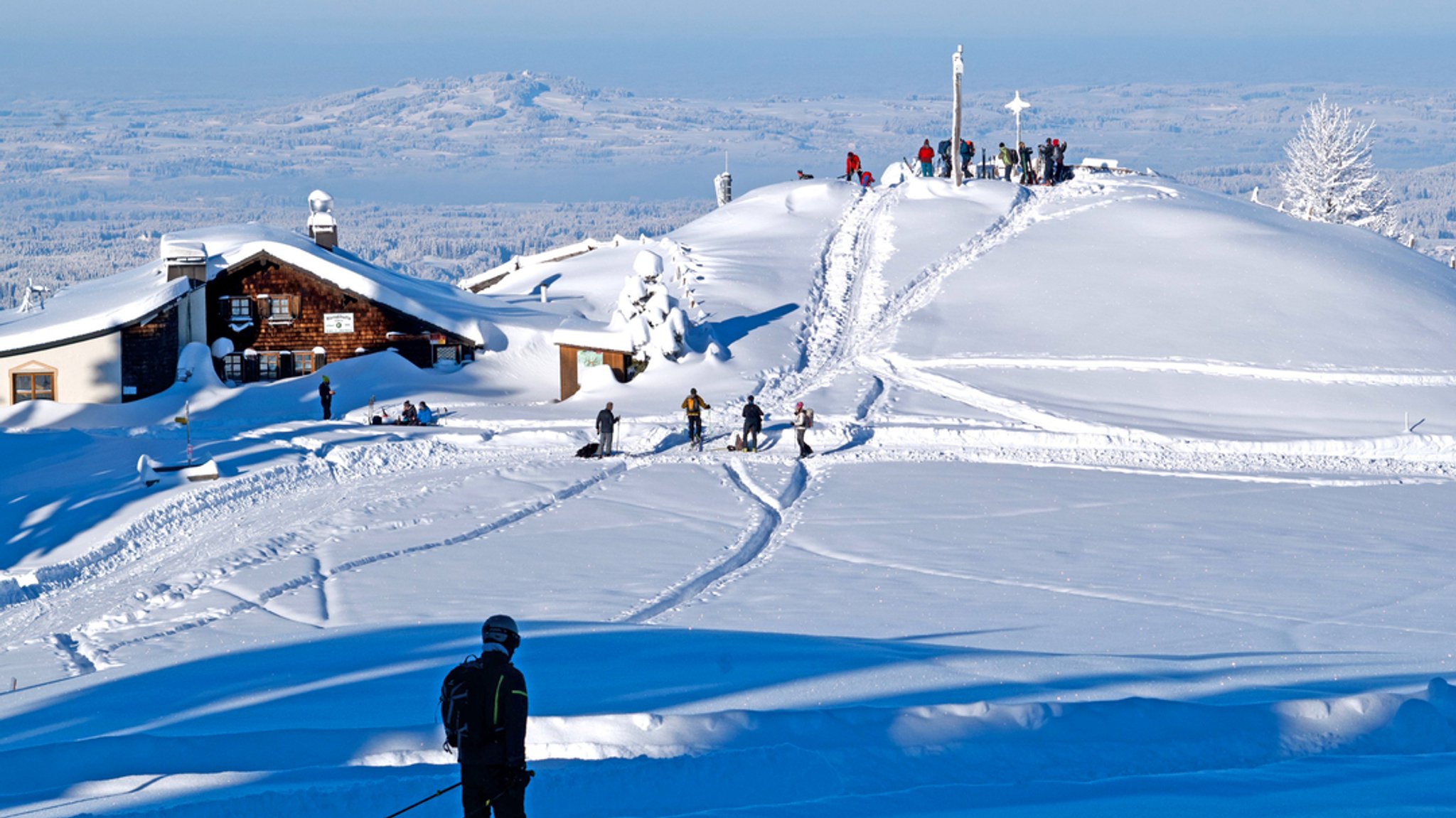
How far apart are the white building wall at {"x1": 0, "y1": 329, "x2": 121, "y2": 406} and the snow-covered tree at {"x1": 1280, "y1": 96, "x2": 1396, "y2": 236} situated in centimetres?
5137

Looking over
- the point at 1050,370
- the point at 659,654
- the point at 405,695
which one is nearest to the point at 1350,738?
the point at 659,654

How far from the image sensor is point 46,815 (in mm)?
7391

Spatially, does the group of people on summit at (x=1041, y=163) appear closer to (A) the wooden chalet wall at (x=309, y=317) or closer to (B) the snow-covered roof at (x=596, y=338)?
(B) the snow-covered roof at (x=596, y=338)

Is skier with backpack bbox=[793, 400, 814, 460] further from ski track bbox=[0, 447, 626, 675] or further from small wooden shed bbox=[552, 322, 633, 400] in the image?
small wooden shed bbox=[552, 322, 633, 400]

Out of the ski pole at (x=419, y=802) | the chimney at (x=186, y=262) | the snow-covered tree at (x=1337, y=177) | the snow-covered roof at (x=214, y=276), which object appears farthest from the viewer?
the snow-covered tree at (x=1337, y=177)

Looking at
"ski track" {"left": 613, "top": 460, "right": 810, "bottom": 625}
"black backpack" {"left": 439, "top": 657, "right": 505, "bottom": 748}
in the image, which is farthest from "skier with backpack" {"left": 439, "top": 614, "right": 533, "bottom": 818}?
"ski track" {"left": 613, "top": 460, "right": 810, "bottom": 625}

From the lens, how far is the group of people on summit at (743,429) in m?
25.1

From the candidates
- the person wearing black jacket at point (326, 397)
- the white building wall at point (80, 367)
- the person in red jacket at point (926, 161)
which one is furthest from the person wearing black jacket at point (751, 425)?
the person in red jacket at point (926, 161)

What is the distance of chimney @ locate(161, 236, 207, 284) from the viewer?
35594 mm

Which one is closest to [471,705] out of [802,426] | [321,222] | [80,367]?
[802,426]

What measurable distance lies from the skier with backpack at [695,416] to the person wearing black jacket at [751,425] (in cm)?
74

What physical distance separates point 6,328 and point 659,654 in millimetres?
28328

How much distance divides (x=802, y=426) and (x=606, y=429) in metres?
3.41

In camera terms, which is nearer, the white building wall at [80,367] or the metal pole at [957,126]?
the white building wall at [80,367]
